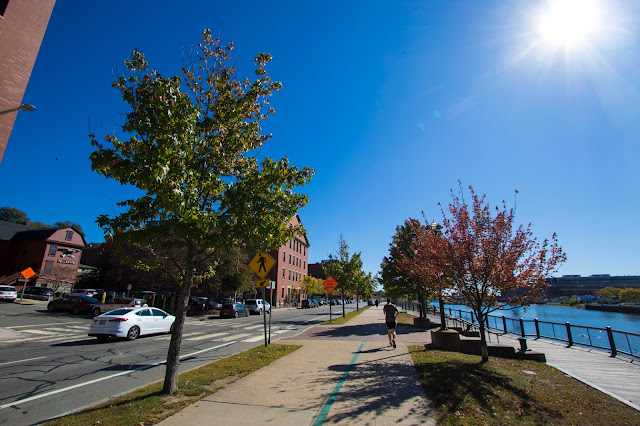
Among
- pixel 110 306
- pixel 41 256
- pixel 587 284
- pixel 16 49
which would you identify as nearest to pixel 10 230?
pixel 41 256

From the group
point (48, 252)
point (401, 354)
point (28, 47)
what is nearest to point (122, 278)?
point (48, 252)

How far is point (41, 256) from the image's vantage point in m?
45.7

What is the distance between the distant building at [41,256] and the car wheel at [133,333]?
42046mm

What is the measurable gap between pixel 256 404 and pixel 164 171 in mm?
4010

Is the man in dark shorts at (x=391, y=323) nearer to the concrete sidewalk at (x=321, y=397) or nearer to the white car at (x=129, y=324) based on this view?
the concrete sidewalk at (x=321, y=397)

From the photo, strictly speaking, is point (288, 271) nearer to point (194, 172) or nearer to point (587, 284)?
point (194, 172)

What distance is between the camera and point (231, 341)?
543 inches

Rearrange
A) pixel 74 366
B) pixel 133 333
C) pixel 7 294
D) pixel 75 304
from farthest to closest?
pixel 7 294 → pixel 75 304 → pixel 133 333 → pixel 74 366

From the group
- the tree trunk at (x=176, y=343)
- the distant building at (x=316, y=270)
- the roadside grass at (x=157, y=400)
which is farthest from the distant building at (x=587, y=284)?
the tree trunk at (x=176, y=343)

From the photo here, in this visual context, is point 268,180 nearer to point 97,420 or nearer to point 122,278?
point 97,420

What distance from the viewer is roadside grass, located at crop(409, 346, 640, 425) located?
4691 mm

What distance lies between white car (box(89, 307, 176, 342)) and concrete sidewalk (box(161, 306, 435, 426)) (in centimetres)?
819

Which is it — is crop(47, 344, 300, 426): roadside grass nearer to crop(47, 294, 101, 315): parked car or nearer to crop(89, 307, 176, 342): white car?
crop(89, 307, 176, 342): white car

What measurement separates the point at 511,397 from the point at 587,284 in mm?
145838
